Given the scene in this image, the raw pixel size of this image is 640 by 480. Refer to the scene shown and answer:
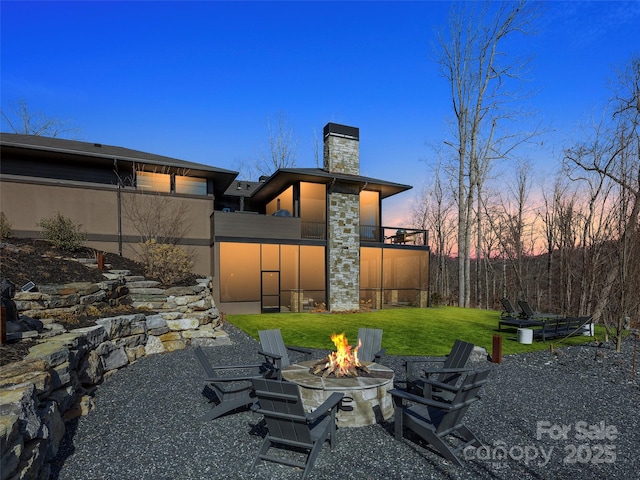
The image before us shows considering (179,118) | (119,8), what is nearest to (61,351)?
(119,8)

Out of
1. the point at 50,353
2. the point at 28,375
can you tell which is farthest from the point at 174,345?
the point at 28,375

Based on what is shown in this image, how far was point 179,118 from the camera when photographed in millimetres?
20094

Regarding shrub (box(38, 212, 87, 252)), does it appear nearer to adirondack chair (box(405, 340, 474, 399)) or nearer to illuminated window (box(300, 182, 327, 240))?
illuminated window (box(300, 182, 327, 240))

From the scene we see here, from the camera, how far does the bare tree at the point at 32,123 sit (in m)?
25.5

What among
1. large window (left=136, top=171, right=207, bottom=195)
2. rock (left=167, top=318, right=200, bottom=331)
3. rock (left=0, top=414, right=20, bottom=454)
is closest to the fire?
rock (left=0, top=414, right=20, bottom=454)

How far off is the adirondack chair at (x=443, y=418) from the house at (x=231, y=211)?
11.6 m

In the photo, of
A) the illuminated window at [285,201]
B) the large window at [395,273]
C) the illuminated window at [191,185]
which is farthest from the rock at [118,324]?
the large window at [395,273]

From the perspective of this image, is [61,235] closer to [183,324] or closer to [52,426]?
[183,324]

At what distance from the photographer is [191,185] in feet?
51.4

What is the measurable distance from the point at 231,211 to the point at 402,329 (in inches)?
398

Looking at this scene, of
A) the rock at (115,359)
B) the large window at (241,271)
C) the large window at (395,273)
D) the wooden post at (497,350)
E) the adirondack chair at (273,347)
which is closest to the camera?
the adirondack chair at (273,347)

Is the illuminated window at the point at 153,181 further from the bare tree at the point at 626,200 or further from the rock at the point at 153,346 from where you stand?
the bare tree at the point at 626,200

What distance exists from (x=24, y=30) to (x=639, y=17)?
650 inches

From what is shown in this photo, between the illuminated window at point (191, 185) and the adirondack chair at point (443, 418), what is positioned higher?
the illuminated window at point (191, 185)
